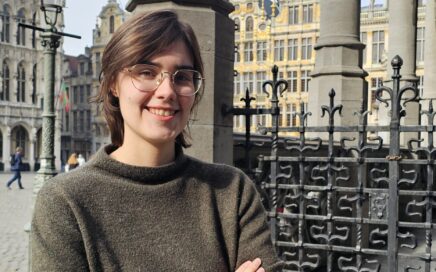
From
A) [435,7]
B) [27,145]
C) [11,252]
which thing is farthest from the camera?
[27,145]

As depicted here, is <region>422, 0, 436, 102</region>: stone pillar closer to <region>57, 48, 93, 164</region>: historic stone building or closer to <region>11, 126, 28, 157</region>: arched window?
<region>11, 126, 28, 157</region>: arched window

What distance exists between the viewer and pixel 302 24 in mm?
40250

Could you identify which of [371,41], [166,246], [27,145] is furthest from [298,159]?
[27,145]

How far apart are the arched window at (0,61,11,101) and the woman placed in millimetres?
43163

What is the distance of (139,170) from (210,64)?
2.56 metres

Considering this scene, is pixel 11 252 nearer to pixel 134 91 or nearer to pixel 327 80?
pixel 327 80

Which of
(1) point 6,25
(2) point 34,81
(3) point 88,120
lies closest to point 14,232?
(1) point 6,25

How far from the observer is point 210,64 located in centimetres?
388

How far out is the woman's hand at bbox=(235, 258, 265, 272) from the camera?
140cm

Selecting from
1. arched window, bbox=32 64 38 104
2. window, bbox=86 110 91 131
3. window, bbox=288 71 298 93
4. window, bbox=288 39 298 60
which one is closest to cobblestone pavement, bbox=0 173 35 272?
window, bbox=288 71 298 93

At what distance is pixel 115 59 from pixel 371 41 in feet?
127

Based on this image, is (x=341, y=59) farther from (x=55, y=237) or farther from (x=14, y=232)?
(x=14, y=232)

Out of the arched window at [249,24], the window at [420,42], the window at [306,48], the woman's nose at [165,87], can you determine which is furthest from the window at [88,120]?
the woman's nose at [165,87]

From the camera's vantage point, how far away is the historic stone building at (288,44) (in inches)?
1495
